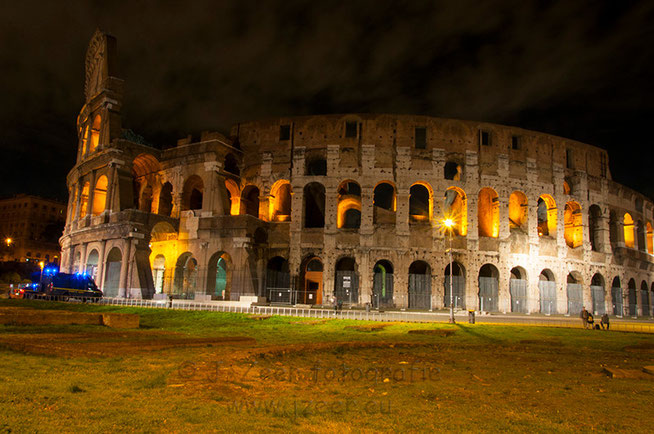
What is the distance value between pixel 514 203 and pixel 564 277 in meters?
6.52

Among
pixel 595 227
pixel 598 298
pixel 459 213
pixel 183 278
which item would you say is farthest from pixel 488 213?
pixel 183 278

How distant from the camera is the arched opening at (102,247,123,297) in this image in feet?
107

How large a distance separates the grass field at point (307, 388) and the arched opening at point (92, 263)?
24402 millimetres

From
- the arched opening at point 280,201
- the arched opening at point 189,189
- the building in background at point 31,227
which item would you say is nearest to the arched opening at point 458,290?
the arched opening at point 280,201

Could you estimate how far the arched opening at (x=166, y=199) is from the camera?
124 feet

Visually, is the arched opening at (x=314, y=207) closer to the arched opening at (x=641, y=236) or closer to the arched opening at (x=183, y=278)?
the arched opening at (x=183, y=278)

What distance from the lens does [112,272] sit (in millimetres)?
33375

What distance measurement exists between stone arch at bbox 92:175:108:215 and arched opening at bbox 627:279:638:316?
4275 centimetres

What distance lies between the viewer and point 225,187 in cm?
3400

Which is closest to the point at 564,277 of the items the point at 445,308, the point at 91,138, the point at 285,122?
the point at 445,308

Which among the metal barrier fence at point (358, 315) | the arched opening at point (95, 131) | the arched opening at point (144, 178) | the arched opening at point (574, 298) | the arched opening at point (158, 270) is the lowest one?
the metal barrier fence at point (358, 315)

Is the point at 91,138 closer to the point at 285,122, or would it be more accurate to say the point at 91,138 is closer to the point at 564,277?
the point at 285,122

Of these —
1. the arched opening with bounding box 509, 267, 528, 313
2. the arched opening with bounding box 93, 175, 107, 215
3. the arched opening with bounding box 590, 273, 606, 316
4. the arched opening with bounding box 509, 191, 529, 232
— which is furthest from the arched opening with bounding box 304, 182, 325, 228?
the arched opening with bounding box 590, 273, 606, 316

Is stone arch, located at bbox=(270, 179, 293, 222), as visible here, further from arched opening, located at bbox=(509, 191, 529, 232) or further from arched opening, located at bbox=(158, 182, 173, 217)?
arched opening, located at bbox=(509, 191, 529, 232)
